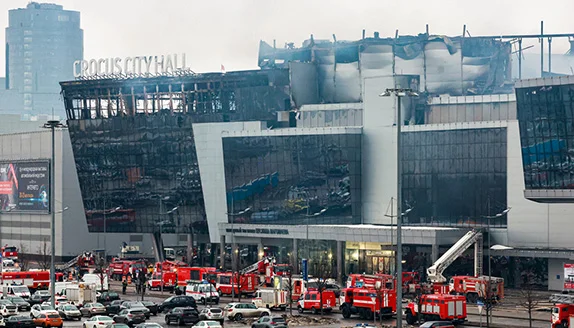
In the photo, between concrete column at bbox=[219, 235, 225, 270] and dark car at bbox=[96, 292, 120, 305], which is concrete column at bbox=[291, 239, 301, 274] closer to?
concrete column at bbox=[219, 235, 225, 270]

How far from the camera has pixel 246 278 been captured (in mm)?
124375

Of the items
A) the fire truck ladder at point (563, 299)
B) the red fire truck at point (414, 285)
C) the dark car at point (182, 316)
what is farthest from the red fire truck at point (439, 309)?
the dark car at point (182, 316)

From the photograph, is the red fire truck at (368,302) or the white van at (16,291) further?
the white van at (16,291)

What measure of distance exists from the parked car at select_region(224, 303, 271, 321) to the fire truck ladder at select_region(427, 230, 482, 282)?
2800 cm

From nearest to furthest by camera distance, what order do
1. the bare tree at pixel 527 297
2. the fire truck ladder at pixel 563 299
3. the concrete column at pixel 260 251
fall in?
the fire truck ladder at pixel 563 299 < the bare tree at pixel 527 297 < the concrete column at pixel 260 251

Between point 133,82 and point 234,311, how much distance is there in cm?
7784

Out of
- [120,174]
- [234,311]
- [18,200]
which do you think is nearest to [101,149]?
[120,174]

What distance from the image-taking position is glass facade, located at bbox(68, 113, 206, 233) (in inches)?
6614

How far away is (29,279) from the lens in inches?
5197

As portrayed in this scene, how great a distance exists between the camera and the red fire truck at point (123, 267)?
151 meters

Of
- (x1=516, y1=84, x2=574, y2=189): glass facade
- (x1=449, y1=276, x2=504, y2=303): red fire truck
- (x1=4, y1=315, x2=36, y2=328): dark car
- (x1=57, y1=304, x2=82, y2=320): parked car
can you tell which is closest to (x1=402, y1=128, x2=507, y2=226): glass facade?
(x1=449, y1=276, x2=504, y2=303): red fire truck

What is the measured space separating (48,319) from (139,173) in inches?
3214

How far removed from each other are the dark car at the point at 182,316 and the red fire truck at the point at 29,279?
128 ft

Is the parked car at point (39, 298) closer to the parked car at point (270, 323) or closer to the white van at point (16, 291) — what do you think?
the white van at point (16, 291)
